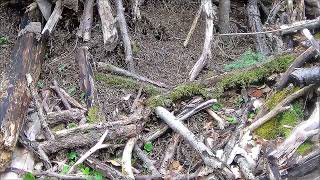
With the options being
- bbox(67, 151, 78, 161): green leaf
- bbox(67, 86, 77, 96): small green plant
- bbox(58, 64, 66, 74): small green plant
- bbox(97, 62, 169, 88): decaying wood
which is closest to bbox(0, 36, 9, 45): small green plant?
bbox(58, 64, 66, 74): small green plant

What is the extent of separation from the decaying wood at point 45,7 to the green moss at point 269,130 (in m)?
3.66

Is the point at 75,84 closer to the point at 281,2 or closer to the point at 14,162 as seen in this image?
the point at 14,162

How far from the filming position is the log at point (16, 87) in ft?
15.3

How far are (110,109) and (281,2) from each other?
12.9 ft

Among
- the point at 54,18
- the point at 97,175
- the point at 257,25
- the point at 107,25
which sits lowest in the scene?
the point at 97,175

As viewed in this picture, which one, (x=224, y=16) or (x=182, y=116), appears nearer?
(x=182, y=116)

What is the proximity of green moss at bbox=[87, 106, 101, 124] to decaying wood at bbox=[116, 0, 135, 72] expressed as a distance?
98cm

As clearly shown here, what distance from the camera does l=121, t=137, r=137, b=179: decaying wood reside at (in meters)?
4.59

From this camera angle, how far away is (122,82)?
576 centimetres

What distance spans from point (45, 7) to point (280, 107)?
385 cm

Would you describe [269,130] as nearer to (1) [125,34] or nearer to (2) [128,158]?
(2) [128,158]

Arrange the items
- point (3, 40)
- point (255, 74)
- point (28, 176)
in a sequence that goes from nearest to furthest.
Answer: point (28, 176) < point (255, 74) < point (3, 40)

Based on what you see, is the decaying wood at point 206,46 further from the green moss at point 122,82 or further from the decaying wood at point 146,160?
the decaying wood at point 146,160

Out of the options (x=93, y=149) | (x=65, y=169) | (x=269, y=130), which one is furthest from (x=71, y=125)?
(x=269, y=130)
